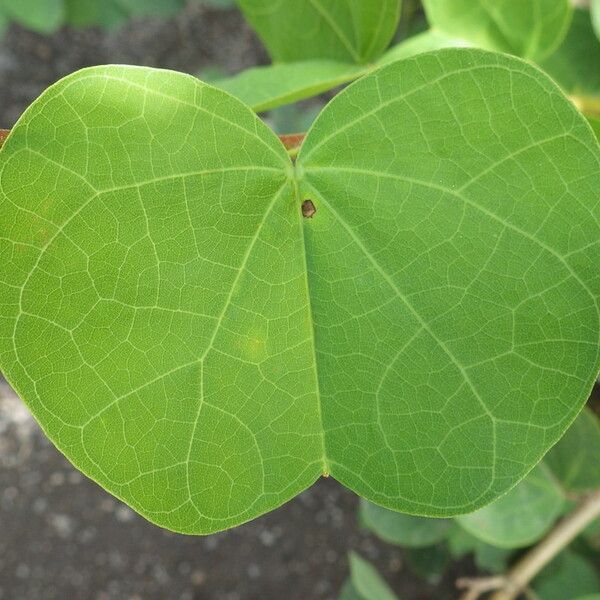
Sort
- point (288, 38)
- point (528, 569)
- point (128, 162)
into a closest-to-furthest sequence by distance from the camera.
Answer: point (128, 162), point (288, 38), point (528, 569)

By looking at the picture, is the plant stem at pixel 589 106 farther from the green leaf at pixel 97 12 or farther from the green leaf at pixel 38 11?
the green leaf at pixel 97 12

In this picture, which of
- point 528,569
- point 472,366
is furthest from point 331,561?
point 472,366

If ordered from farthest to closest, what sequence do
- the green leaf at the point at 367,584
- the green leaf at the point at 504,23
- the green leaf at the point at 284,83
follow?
the green leaf at the point at 367,584
the green leaf at the point at 504,23
the green leaf at the point at 284,83

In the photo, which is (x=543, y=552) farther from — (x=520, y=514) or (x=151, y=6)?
(x=151, y=6)

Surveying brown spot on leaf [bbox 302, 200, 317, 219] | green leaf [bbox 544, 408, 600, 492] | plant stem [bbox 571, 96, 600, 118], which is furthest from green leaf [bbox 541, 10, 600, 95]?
brown spot on leaf [bbox 302, 200, 317, 219]

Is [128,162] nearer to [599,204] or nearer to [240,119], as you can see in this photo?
[240,119]

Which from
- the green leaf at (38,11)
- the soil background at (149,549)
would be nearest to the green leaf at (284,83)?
the green leaf at (38,11)

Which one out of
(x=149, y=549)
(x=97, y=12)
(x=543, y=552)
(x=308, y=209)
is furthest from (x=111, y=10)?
(x=308, y=209)
